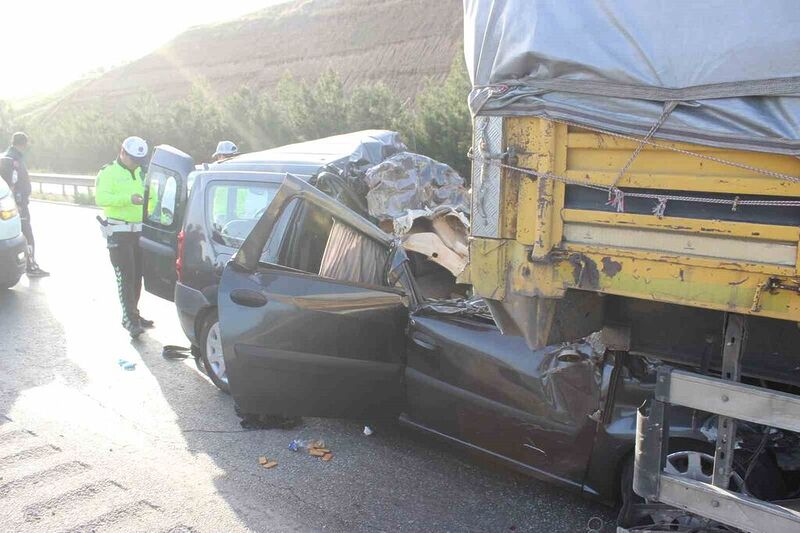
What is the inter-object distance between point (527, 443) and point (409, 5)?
1668 inches

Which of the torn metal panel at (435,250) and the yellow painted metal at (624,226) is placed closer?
the yellow painted metal at (624,226)

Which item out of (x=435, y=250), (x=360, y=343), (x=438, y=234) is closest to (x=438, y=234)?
(x=438, y=234)

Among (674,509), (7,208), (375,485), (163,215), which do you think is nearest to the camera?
(674,509)

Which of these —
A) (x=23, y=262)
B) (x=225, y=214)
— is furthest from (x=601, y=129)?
(x=23, y=262)

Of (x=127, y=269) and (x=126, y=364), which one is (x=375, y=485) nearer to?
(x=126, y=364)

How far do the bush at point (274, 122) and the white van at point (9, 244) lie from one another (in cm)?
911

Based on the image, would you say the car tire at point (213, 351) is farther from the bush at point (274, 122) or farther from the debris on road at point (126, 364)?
the bush at point (274, 122)

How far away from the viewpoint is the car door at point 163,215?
6820 millimetres

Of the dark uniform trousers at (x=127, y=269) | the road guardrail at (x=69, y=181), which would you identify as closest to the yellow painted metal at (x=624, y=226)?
the dark uniform trousers at (x=127, y=269)

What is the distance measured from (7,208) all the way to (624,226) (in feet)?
26.1

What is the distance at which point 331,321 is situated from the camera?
14.1 feet

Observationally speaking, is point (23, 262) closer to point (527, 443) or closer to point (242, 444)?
point (242, 444)

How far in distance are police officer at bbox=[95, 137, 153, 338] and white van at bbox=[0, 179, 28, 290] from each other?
1.78 meters

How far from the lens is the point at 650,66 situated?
2391mm
